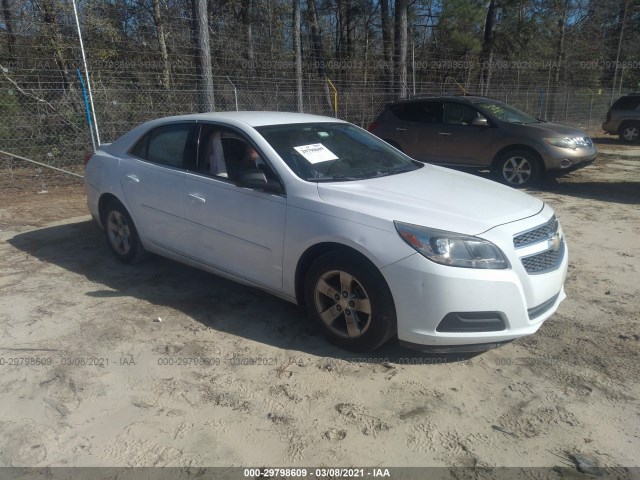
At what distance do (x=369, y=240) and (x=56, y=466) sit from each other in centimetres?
202

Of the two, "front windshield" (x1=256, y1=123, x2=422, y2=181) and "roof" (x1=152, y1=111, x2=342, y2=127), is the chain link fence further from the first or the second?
"front windshield" (x1=256, y1=123, x2=422, y2=181)

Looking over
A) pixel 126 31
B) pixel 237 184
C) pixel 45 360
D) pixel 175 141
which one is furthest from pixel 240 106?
pixel 45 360

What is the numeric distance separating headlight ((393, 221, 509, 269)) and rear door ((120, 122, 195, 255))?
7.18 ft

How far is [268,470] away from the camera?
2449 mm

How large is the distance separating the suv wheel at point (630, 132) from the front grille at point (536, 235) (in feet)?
52.2

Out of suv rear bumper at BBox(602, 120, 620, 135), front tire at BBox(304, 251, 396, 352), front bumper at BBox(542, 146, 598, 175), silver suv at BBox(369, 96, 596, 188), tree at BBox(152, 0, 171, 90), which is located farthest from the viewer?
suv rear bumper at BBox(602, 120, 620, 135)

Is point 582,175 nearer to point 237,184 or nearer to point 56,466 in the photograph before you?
point 237,184

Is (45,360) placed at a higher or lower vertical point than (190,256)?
lower

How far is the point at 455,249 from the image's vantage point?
9.91 feet

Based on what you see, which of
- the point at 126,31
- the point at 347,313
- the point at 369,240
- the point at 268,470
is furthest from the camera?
the point at 126,31

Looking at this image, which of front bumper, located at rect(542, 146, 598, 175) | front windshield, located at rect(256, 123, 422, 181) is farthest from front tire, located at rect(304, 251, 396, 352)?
front bumper, located at rect(542, 146, 598, 175)

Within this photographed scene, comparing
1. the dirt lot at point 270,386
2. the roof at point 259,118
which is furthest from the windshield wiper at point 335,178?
the dirt lot at point 270,386

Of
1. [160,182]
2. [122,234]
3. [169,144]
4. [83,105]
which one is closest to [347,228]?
[160,182]

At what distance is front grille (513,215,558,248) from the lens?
3.18 meters
